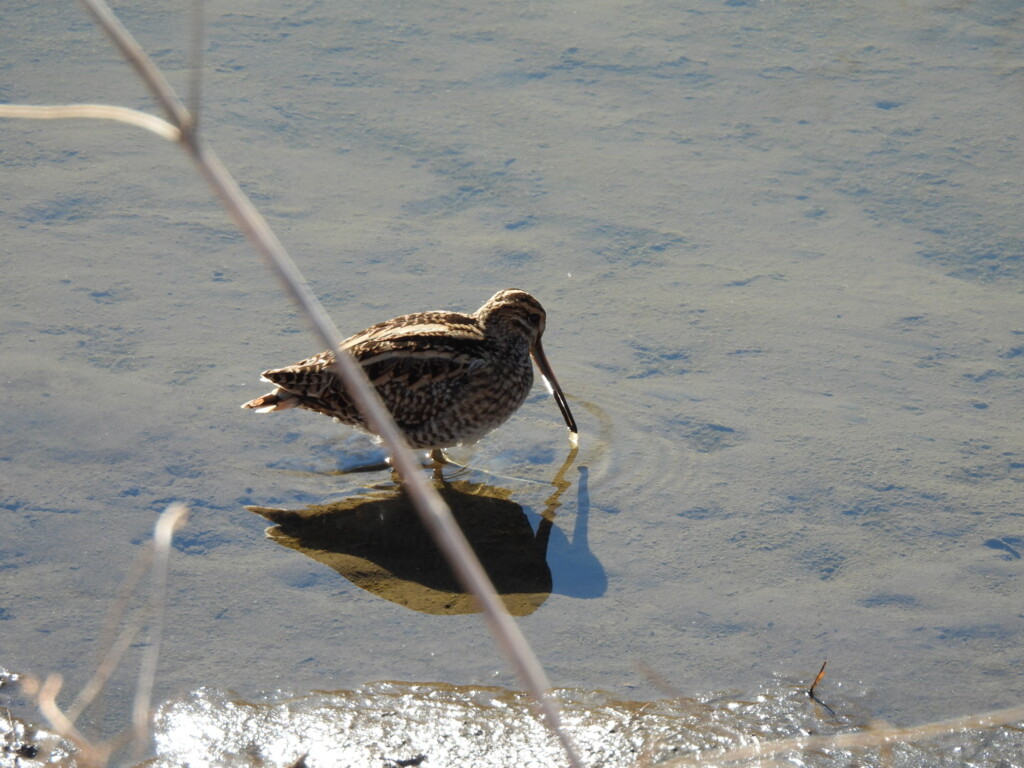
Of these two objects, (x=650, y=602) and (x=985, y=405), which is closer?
(x=650, y=602)

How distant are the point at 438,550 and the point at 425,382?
0.91 metres

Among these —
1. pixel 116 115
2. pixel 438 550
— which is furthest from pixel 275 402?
pixel 116 115

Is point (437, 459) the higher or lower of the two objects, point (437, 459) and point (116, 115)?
the lower

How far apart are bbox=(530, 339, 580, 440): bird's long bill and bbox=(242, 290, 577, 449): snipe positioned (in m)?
0.01

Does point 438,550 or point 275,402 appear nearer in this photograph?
point 438,550

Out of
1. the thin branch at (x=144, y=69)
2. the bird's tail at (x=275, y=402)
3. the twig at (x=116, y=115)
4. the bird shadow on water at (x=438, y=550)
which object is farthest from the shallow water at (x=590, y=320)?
the thin branch at (x=144, y=69)

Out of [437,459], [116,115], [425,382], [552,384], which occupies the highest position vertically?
[116,115]

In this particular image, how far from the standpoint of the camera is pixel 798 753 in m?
3.88

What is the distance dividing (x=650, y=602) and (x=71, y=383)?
123 inches

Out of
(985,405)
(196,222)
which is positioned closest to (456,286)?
(196,222)

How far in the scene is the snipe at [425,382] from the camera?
18.5 ft

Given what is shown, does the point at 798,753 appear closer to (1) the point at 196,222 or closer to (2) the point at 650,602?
(2) the point at 650,602

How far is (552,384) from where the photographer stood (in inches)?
239

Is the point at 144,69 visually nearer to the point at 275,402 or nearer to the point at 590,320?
the point at 275,402
